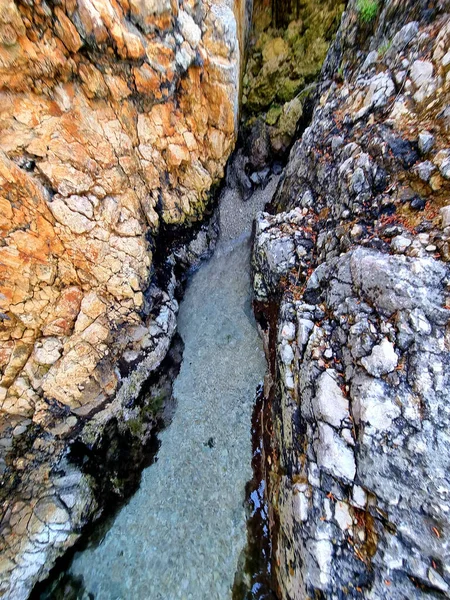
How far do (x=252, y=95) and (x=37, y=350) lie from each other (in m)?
8.51

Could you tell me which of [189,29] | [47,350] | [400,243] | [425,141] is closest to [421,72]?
[425,141]

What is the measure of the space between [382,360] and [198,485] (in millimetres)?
3627

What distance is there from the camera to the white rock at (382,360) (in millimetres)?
2852

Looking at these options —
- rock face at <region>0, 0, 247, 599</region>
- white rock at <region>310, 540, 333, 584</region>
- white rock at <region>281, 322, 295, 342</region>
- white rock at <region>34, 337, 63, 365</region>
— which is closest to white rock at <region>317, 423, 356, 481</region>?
white rock at <region>310, 540, 333, 584</region>

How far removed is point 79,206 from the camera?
4242mm

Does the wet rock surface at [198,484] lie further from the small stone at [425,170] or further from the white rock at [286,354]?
the small stone at [425,170]

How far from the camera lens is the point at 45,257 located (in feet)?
13.4

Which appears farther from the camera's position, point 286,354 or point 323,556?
point 286,354

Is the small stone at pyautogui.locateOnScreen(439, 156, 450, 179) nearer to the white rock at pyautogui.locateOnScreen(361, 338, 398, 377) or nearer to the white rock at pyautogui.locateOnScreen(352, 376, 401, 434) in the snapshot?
the white rock at pyautogui.locateOnScreen(361, 338, 398, 377)

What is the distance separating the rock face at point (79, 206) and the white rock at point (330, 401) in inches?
137

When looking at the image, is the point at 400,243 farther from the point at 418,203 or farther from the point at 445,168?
the point at 445,168

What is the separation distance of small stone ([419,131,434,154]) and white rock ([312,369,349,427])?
3296 mm

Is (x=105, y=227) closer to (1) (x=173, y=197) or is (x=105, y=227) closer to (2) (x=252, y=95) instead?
(1) (x=173, y=197)

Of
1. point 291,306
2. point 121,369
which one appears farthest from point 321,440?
point 121,369
